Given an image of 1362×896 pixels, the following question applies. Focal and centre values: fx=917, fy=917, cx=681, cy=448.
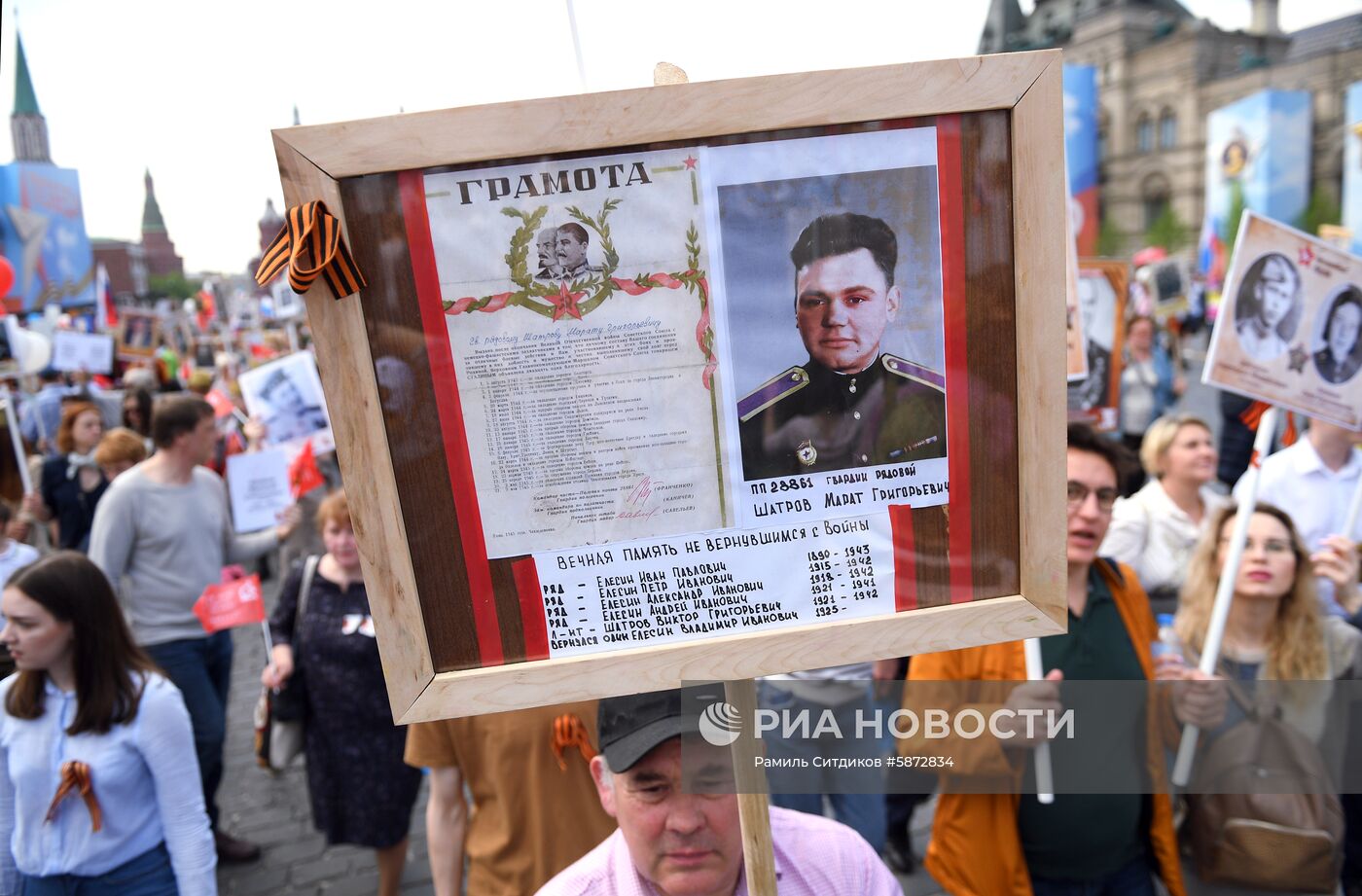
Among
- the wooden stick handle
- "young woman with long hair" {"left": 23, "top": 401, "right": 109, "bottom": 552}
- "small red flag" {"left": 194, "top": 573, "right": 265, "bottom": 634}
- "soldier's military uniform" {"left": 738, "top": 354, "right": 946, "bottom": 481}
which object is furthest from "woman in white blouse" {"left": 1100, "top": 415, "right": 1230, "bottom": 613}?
"young woman with long hair" {"left": 23, "top": 401, "right": 109, "bottom": 552}

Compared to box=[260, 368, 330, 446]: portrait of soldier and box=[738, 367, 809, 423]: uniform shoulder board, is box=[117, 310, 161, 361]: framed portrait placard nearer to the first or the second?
box=[260, 368, 330, 446]: portrait of soldier

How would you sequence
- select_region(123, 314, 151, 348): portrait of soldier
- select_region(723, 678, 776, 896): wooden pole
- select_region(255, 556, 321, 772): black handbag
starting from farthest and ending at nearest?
select_region(123, 314, 151, 348): portrait of soldier < select_region(255, 556, 321, 772): black handbag < select_region(723, 678, 776, 896): wooden pole

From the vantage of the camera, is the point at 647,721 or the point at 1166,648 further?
the point at 1166,648

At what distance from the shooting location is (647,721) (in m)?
1.76

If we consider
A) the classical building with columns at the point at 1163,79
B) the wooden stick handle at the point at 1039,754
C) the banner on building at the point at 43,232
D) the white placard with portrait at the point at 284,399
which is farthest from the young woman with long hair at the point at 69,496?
the classical building with columns at the point at 1163,79

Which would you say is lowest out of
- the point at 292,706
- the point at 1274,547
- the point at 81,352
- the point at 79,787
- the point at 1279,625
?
the point at 292,706

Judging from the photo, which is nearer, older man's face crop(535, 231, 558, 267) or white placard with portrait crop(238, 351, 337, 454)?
older man's face crop(535, 231, 558, 267)

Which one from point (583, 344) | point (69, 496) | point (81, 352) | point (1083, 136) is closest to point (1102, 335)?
point (583, 344)

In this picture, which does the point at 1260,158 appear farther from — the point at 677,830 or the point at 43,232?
the point at 677,830

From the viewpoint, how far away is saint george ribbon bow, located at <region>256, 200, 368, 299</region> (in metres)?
1.05

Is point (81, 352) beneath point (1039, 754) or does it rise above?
above

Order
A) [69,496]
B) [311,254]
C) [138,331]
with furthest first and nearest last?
[138,331], [69,496], [311,254]

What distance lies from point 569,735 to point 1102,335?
12.3 feet

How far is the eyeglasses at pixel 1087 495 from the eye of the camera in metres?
2.70
